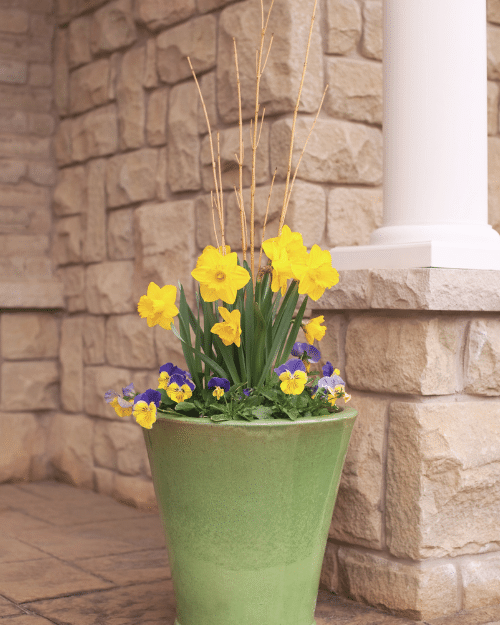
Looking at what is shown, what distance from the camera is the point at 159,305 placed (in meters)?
1.88

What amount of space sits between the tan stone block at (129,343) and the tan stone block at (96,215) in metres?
0.31

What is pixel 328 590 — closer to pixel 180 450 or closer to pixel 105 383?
pixel 180 450

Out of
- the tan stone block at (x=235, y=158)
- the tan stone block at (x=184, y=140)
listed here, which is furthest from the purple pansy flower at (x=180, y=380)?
the tan stone block at (x=184, y=140)

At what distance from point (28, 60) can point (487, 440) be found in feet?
9.06

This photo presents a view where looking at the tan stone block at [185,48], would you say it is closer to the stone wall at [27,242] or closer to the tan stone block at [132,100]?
the tan stone block at [132,100]

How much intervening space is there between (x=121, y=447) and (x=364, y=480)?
1509 millimetres

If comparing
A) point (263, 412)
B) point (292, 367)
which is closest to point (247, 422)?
point (263, 412)

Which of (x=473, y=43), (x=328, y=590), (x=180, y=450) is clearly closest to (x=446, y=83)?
(x=473, y=43)

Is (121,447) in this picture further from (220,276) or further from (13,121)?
(220,276)

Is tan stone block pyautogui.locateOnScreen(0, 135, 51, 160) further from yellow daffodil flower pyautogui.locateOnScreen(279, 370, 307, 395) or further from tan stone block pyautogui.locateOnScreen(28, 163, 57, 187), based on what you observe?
yellow daffodil flower pyautogui.locateOnScreen(279, 370, 307, 395)

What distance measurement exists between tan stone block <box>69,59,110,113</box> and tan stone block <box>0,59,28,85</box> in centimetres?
23

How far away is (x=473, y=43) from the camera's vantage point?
7.45 ft

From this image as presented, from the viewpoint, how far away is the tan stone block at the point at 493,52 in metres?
3.21

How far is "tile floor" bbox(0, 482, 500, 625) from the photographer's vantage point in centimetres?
216
